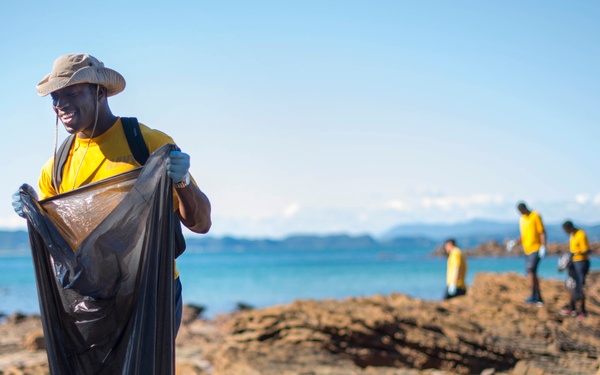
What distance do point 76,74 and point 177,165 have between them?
1.95ft

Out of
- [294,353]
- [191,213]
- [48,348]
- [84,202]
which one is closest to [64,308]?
[48,348]

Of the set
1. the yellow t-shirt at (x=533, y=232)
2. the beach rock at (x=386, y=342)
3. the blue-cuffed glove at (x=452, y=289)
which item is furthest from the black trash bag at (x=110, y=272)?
the blue-cuffed glove at (x=452, y=289)

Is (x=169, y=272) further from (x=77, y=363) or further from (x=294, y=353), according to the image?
(x=294, y=353)

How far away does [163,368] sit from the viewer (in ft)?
11.1

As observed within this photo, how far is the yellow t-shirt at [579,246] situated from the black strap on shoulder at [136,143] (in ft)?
37.6

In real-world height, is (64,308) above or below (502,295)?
above

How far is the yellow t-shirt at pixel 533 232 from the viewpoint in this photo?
13.3 metres

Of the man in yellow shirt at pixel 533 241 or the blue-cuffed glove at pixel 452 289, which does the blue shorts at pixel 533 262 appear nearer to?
the man in yellow shirt at pixel 533 241

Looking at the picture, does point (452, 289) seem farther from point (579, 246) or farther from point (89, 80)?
point (89, 80)

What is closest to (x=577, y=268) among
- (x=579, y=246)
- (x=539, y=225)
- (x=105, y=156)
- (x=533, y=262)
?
(x=579, y=246)

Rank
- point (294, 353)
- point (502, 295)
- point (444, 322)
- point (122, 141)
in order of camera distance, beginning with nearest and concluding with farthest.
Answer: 1. point (122, 141)
2. point (294, 353)
3. point (444, 322)
4. point (502, 295)

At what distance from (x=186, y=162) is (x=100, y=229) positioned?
19.6 inches

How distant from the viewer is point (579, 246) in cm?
1373

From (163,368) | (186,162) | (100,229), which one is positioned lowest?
(163,368)
